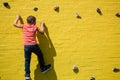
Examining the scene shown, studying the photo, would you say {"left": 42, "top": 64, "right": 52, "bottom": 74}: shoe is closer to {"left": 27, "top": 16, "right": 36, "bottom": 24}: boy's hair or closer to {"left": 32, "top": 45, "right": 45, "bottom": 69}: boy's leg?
{"left": 32, "top": 45, "right": 45, "bottom": 69}: boy's leg

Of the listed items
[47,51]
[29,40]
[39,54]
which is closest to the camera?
[29,40]

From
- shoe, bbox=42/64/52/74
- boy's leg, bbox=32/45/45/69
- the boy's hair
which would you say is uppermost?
the boy's hair

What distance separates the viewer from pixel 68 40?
721 cm

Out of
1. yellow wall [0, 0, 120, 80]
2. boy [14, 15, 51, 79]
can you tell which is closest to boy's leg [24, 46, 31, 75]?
boy [14, 15, 51, 79]

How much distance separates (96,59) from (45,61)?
47.3 inches

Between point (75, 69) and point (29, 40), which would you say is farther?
point (75, 69)

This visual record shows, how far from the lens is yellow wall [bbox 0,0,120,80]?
6.97 meters

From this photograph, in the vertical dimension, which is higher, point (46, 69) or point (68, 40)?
point (68, 40)

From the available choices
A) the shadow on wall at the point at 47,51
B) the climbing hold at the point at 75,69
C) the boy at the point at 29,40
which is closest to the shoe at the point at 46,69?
the shadow on wall at the point at 47,51

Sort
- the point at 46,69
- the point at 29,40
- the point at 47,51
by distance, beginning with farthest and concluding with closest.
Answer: the point at 47,51
the point at 46,69
the point at 29,40

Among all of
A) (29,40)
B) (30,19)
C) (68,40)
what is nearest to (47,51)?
(68,40)

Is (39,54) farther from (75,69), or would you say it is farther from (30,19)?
(75,69)

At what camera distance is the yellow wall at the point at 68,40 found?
6.97m

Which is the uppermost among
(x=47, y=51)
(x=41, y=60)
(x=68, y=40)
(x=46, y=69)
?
(x=68, y=40)
